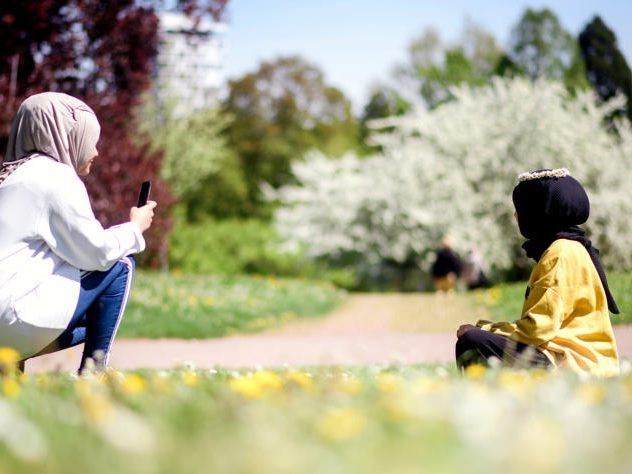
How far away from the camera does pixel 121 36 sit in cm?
1034

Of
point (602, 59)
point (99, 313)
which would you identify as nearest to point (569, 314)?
point (99, 313)

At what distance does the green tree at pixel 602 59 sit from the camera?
29484mm

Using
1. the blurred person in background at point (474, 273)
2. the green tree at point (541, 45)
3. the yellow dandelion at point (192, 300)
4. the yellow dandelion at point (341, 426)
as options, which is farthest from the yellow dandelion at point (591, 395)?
the green tree at point (541, 45)

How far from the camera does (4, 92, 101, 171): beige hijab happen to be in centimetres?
380

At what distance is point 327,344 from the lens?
8727mm

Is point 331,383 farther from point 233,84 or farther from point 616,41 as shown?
point 233,84

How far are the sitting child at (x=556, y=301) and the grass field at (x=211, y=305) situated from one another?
625 cm

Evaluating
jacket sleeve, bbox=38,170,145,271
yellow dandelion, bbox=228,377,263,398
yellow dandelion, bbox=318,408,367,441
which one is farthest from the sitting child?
yellow dandelion, bbox=318,408,367,441

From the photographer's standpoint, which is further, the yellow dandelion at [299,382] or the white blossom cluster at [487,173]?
the white blossom cluster at [487,173]

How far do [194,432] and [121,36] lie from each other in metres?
9.43

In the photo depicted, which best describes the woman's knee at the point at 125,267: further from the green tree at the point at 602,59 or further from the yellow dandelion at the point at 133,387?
the green tree at the point at 602,59

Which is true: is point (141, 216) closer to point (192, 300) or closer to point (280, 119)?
point (192, 300)

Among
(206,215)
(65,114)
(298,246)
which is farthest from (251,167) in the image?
(65,114)

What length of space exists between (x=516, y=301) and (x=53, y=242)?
8788mm
